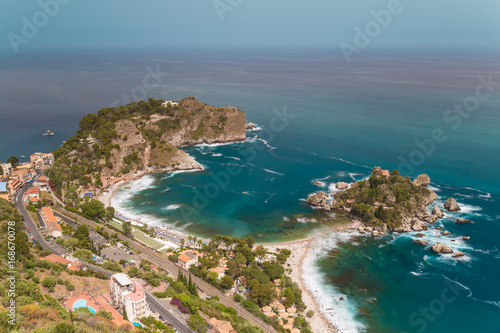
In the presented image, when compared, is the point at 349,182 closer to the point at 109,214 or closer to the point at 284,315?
the point at 284,315

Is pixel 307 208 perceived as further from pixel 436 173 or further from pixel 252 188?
pixel 436 173

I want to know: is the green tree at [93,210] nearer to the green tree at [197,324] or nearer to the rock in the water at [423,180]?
the green tree at [197,324]

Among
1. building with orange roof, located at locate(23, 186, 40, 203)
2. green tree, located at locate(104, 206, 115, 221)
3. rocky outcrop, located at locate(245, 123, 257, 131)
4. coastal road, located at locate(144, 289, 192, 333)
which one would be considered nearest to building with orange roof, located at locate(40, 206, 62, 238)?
building with orange roof, located at locate(23, 186, 40, 203)

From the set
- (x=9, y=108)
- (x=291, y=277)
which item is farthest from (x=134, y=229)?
(x=9, y=108)

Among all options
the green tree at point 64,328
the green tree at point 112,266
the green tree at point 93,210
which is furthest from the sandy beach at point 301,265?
the green tree at point 93,210

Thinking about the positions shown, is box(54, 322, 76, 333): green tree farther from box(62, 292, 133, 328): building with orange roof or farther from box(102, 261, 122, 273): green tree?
box(102, 261, 122, 273): green tree

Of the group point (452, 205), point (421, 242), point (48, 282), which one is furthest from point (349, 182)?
point (48, 282)
